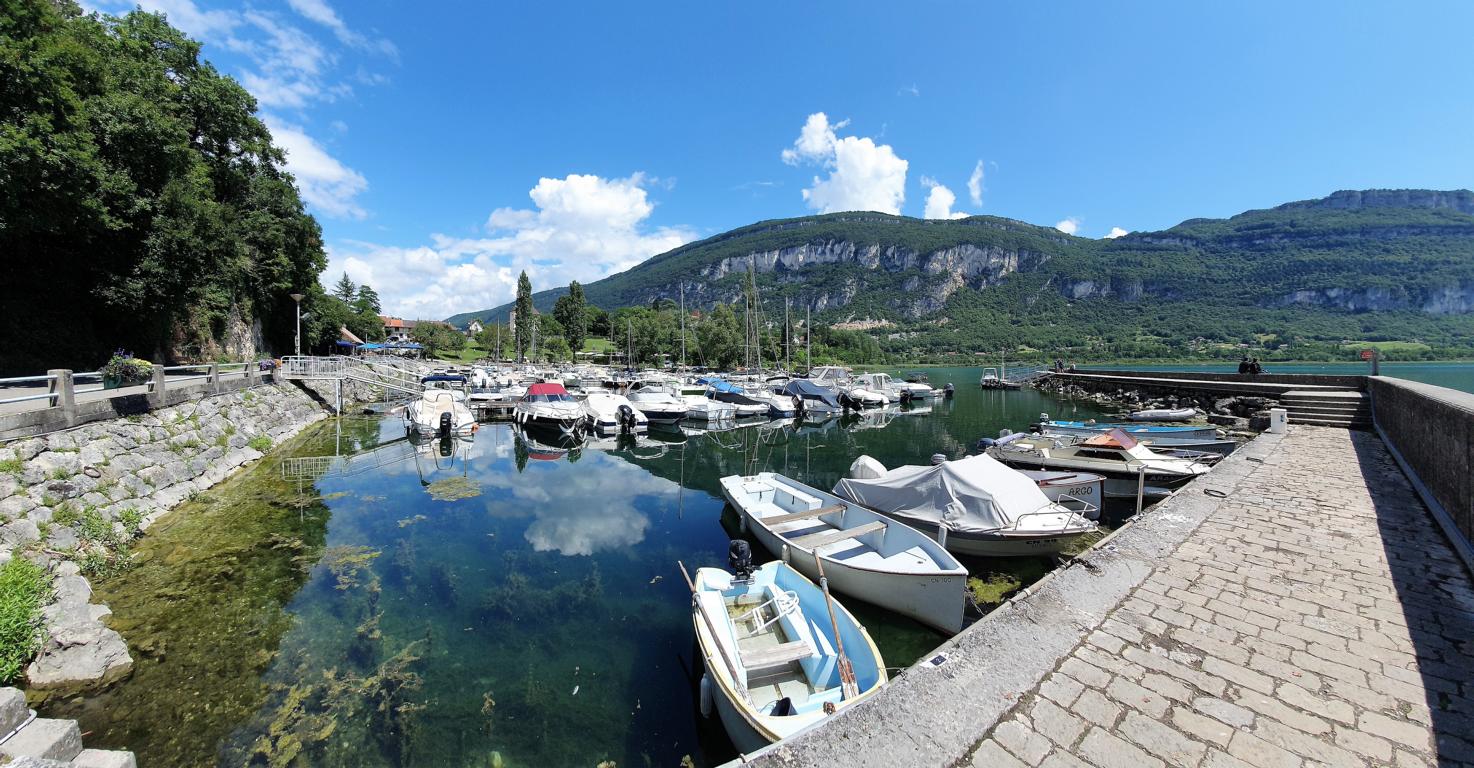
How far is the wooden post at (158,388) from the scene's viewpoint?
1388 centimetres

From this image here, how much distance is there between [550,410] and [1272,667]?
2818cm

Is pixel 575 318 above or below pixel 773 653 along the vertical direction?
above

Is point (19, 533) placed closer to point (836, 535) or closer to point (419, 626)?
point (419, 626)

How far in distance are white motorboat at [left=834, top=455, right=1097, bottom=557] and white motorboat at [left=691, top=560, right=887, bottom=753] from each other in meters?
4.08

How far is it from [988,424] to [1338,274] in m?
149

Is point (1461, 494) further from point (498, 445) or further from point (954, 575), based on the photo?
point (498, 445)

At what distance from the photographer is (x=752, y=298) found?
163 feet

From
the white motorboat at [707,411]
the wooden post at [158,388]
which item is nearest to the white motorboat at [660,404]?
the white motorboat at [707,411]

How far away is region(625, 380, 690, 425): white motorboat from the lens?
30.2m

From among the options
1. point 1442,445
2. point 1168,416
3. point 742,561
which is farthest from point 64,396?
point 1168,416

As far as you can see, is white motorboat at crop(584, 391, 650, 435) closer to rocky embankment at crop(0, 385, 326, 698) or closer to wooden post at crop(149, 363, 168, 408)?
rocky embankment at crop(0, 385, 326, 698)

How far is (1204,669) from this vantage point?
4121mm

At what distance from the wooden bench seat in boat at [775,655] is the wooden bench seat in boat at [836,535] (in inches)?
120

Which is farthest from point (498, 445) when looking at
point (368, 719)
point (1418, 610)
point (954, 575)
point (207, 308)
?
point (1418, 610)
